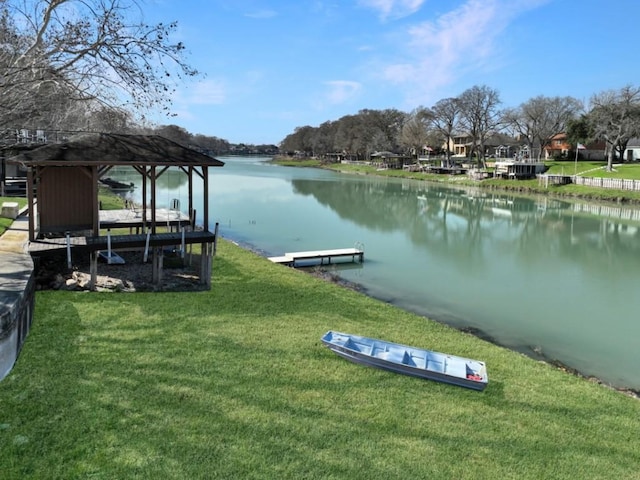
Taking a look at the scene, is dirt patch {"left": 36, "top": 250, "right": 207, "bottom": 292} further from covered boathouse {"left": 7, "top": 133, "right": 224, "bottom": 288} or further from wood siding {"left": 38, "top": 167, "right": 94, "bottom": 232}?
wood siding {"left": 38, "top": 167, "right": 94, "bottom": 232}

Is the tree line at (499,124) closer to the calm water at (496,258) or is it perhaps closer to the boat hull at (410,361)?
the calm water at (496,258)

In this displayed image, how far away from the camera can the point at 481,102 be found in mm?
74938

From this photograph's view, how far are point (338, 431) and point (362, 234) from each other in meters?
21.6

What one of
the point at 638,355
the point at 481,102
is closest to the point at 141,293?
the point at 638,355

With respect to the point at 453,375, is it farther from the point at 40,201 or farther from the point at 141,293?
the point at 40,201

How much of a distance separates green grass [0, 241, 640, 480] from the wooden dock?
28.1ft

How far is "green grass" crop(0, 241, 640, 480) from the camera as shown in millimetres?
5566

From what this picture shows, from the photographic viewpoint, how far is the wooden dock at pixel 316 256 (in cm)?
1897

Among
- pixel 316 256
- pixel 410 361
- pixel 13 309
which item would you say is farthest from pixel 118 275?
pixel 410 361

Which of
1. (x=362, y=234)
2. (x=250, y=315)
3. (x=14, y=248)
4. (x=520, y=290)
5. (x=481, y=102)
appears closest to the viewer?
(x=250, y=315)

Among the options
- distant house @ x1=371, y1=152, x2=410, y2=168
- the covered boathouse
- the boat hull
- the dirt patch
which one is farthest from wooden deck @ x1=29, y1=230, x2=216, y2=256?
distant house @ x1=371, y1=152, x2=410, y2=168

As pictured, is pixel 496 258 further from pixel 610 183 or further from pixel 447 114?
pixel 447 114

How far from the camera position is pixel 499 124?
250ft

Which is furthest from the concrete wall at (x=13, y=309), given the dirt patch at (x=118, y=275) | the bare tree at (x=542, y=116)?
the bare tree at (x=542, y=116)
